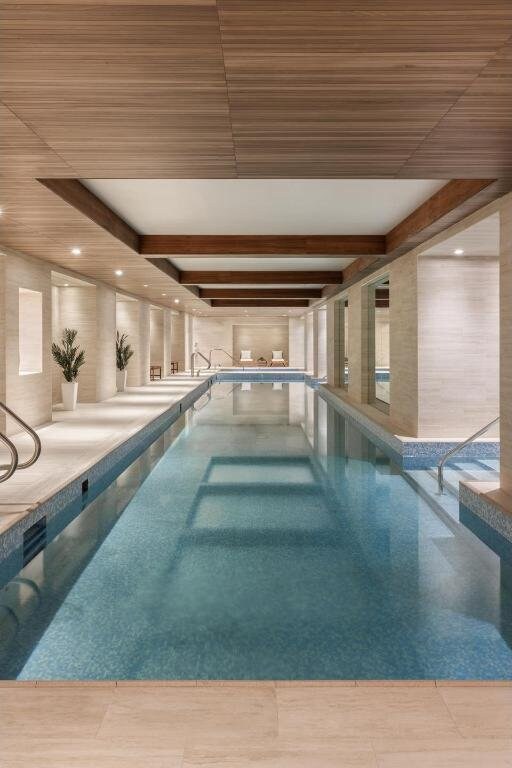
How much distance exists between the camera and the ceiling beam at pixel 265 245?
9.10 meters

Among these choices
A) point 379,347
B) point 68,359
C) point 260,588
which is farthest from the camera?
point 379,347

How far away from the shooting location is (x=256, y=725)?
2.17 meters

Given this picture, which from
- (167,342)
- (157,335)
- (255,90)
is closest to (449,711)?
(255,90)

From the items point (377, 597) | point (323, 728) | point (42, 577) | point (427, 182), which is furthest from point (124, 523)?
point (427, 182)

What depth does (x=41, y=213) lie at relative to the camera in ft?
19.3

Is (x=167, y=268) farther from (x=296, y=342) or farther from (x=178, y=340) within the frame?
(x=296, y=342)

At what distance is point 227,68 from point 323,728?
2.84m

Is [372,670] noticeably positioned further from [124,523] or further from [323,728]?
[124,523]

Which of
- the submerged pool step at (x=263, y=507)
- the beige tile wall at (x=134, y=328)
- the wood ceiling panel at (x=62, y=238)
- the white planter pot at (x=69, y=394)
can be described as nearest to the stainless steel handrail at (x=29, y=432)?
the submerged pool step at (x=263, y=507)

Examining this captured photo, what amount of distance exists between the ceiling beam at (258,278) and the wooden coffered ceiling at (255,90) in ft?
27.3

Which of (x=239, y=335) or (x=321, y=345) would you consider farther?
(x=239, y=335)

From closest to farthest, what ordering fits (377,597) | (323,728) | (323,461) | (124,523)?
(323,728)
(377,597)
(124,523)
(323,461)

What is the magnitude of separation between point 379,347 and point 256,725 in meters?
26.7

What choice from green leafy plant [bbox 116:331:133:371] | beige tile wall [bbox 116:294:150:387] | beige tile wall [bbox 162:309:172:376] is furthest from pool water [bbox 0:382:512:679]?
beige tile wall [bbox 162:309:172:376]
